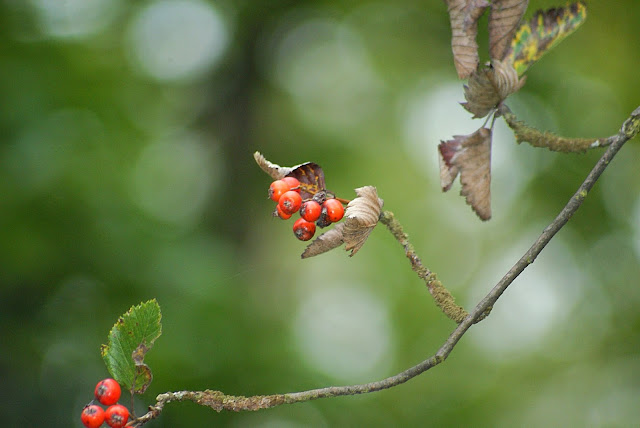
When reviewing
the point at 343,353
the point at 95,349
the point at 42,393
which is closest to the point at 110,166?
the point at 95,349

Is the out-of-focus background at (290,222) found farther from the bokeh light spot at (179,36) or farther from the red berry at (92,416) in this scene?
the red berry at (92,416)

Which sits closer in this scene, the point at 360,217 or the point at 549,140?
the point at 360,217

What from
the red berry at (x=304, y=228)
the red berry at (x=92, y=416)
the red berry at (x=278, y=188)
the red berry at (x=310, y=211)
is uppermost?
the red berry at (x=278, y=188)

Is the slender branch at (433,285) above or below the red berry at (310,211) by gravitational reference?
below

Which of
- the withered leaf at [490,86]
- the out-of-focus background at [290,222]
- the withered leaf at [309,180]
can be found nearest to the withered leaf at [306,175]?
the withered leaf at [309,180]

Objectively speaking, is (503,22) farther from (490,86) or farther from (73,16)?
(73,16)

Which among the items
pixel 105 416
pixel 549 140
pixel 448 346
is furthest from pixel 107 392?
pixel 549 140

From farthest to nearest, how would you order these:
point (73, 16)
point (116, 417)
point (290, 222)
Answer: point (290, 222) → point (73, 16) → point (116, 417)

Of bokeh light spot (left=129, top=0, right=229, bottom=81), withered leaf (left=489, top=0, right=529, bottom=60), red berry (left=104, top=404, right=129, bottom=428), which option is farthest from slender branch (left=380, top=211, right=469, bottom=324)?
bokeh light spot (left=129, top=0, right=229, bottom=81)
